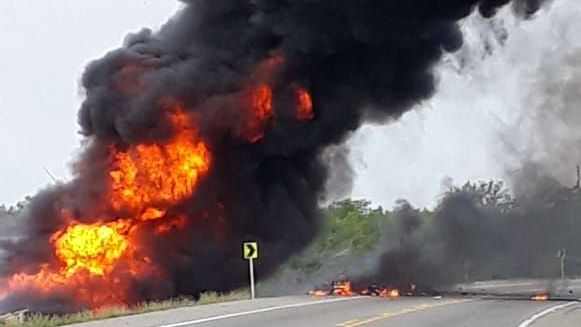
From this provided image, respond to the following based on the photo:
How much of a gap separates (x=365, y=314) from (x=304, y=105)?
1282 centimetres

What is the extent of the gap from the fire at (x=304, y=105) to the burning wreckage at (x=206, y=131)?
0.15 feet

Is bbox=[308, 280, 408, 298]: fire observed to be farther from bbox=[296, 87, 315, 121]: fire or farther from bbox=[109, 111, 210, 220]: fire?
bbox=[296, 87, 315, 121]: fire

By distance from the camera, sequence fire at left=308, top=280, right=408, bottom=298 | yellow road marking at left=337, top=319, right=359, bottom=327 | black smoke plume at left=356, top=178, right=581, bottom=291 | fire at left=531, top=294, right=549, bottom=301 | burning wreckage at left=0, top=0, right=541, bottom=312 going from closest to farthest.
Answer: yellow road marking at left=337, top=319, right=359, bottom=327, fire at left=531, top=294, right=549, bottom=301, fire at left=308, top=280, right=408, bottom=298, burning wreckage at left=0, top=0, right=541, bottom=312, black smoke plume at left=356, top=178, right=581, bottom=291

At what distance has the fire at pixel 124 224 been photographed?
30.6 metres

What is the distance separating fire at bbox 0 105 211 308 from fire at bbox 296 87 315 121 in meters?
3.30

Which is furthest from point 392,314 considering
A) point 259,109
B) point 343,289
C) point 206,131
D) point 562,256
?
point 562,256

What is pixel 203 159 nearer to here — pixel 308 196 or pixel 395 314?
pixel 308 196

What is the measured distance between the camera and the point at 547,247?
114 feet

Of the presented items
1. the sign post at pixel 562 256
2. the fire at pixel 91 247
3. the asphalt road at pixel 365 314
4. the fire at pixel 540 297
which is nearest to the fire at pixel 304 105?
the fire at pixel 91 247

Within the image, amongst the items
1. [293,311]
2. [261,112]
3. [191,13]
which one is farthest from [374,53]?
[293,311]

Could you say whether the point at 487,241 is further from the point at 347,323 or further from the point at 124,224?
the point at 347,323

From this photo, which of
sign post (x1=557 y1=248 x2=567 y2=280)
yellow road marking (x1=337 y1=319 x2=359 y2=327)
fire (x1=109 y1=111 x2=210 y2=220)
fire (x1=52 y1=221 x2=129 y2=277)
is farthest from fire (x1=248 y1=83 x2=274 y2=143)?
yellow road marking (x1=337 y1=319 x2=359 y2=327)

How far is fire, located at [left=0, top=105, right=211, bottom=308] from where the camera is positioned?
30.6 meters

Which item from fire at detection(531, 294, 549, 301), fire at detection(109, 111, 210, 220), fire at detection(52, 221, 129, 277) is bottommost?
fire at detection(531, 294, 549, 301)
